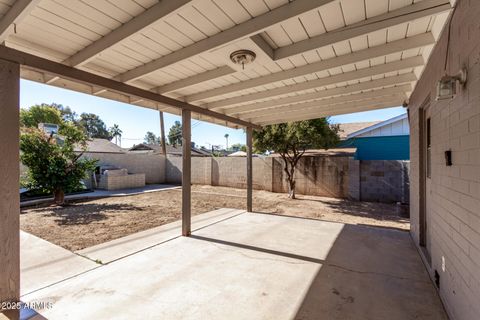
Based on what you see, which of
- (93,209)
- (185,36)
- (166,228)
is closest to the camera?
(185,36)

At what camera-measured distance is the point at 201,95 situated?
3.83m

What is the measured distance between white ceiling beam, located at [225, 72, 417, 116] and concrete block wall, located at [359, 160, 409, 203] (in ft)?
16.8

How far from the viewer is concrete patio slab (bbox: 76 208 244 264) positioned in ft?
10.8

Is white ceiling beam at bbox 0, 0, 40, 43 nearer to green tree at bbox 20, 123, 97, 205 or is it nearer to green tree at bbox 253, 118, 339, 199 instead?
green tree at bbox 253, 118, 339, 199

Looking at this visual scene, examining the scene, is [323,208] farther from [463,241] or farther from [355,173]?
[463,241]

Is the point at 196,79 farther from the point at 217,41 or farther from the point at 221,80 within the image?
the point at 217,41

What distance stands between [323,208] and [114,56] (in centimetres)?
642

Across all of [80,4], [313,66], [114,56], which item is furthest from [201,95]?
[80,4]

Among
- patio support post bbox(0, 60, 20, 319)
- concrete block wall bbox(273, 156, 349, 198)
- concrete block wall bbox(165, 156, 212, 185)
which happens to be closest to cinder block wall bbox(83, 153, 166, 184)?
concrete block wall bbox(165, 156, 212, 185)

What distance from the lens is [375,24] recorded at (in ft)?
6.10

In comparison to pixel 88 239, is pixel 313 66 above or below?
above

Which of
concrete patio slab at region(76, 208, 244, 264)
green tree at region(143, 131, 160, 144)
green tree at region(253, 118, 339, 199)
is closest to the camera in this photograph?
concrete patio slab at region(76, 208, 244, 264)

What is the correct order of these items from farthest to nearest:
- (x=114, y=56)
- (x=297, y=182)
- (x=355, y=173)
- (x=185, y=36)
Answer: (x=297, y=182)
(x=355, y=173)
(x=114, y=56)
(x=185, y=36)

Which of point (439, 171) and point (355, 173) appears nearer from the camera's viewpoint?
point (439, 171)
